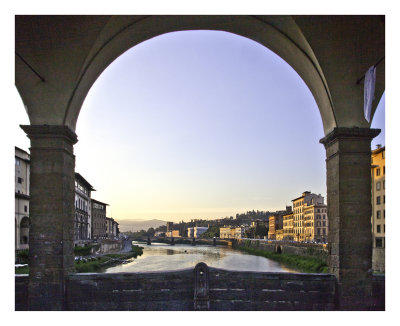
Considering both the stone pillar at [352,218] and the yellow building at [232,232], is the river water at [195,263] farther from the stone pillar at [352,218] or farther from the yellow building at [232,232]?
the yellow building at [232,232]

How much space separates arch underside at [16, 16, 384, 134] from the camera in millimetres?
8117

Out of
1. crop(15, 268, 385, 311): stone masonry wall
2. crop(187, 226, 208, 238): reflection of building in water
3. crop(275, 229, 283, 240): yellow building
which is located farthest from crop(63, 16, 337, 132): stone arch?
crop(187, 226, 208, 238): reflection of building in water

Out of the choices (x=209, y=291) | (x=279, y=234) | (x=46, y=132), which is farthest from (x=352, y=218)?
(x=279, y=234)

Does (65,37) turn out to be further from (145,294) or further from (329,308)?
(329,308)

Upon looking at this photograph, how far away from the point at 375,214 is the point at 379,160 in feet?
15.6

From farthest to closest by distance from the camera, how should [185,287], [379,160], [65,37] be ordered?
1. [379,160]
2. [185,287]
3. [65,37]

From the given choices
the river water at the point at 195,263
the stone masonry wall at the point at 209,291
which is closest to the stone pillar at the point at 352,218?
the stone masonry wall at the point at 209,291

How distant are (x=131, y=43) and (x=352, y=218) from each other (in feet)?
23.0

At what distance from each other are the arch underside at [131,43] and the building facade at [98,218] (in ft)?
170

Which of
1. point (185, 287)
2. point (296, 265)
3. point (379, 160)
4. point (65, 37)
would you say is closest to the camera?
point (65, 37)

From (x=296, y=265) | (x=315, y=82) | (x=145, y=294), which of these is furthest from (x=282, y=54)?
(x=296, y=265)

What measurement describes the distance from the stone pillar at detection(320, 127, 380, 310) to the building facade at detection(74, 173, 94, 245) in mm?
34094

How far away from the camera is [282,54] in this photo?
31.2 feet

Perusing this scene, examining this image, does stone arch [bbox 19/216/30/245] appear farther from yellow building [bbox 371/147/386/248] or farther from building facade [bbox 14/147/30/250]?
yellow building [bbox 371/147/386/248]
